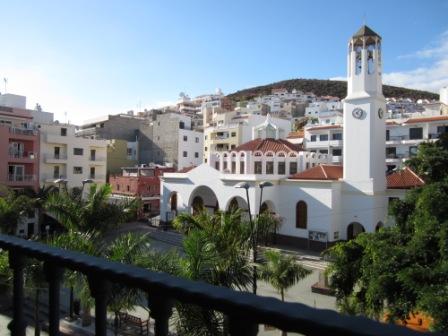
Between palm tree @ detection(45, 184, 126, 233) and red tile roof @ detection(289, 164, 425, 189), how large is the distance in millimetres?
18191

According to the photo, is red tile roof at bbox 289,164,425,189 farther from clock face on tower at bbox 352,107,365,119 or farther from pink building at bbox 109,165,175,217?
pink building at bbox 109,165,175,217

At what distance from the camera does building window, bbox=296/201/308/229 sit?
3108 cm

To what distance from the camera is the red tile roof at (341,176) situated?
2944 centimetres

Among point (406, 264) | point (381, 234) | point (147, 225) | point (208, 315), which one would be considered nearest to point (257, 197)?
point (147, 225)

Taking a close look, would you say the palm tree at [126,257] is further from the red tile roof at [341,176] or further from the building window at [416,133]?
the building window at [416,133]

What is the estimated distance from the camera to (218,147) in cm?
5688

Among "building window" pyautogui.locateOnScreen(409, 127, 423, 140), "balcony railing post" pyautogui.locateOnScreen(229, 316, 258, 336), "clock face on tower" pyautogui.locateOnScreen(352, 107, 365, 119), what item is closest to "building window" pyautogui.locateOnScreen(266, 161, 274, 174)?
"clock face on tower" pyautogui.locateOnScreen(352, 107, 365, 119)

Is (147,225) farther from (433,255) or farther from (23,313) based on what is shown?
(23,313)

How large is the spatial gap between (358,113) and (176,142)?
3202 centimetres

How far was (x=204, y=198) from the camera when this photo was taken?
128ft

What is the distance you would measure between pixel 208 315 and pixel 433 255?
7659 mm

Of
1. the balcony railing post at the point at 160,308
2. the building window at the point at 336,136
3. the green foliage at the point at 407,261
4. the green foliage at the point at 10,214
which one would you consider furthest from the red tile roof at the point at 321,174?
the balcony railing post at the point at 160,308

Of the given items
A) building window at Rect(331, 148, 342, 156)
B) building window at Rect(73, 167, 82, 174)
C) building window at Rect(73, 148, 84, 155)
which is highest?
building window at Rect(331, 148, 342, 156)

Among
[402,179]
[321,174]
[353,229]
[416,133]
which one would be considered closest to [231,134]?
[416,133]
